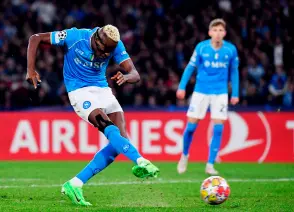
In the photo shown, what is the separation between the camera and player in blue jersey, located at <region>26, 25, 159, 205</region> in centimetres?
844

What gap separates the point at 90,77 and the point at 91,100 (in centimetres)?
32

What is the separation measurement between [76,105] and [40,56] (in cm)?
1129

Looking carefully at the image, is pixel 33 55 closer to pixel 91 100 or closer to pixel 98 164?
pixel 91 100

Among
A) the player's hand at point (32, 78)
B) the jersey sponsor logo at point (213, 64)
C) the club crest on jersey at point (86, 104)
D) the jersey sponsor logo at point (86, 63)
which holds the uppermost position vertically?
the jersey sponsor logo at point (86, 63)

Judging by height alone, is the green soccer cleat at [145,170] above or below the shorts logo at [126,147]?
below

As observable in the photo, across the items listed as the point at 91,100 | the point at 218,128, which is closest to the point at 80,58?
the point at 91,100

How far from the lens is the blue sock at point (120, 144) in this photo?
26.7ft

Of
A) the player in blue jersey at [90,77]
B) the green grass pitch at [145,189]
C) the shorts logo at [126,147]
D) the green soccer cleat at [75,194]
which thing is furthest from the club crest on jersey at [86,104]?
the green grass pitch at [145,189]

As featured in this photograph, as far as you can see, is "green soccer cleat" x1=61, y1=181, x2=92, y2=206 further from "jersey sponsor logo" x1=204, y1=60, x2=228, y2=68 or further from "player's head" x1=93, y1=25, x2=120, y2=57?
"jersey sponsor logo" x1=204, y1=60, x2=228, y2=68

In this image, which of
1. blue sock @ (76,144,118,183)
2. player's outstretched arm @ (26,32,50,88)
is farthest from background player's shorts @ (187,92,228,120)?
player's outstretched arm @ (26,32,50,88)

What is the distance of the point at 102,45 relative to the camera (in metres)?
8.48

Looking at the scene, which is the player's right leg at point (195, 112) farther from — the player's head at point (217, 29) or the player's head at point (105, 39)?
the player's head at point (105, 39)

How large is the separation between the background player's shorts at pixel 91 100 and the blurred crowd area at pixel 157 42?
8693 mm

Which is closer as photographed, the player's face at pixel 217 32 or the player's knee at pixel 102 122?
the player's knee at pixel 102 122
